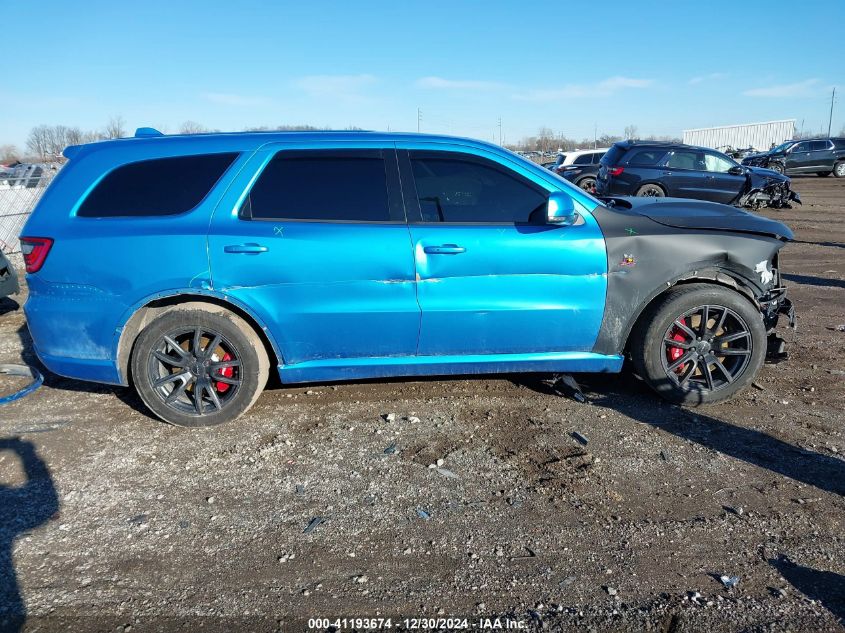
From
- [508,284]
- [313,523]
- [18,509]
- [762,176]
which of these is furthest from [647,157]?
[18,509]

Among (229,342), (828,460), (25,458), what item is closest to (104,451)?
(25,458)

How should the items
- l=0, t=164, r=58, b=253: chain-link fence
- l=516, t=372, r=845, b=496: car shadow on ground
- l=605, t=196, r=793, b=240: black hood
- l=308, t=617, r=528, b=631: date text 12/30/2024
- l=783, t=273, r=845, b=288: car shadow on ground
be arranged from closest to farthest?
l=308, t=617, r=528, b=631: date text 12/30/2024
l=516, t=372, r=845, b=496: car shadow on ground
l=605, t=196, r=793, b=240: black hood
l=783, t=273, r=845, b=288: car shadow on ground
l=0, t=164, r=58, b=253: chain-link fence

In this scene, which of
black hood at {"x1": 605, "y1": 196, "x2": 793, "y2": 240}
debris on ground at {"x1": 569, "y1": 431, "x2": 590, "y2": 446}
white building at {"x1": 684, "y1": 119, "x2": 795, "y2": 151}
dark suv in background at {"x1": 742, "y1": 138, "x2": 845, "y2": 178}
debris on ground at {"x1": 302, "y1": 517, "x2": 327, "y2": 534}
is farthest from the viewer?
white building at {"x1": 684, "y1": 119, "x2": 795, "y2": 151}

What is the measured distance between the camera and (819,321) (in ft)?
20.2

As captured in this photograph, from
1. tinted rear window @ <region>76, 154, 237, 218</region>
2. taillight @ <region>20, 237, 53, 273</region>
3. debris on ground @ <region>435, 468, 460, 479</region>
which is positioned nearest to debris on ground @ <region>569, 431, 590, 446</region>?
debris on ground @ <region>435, 468, 460, 479</region>

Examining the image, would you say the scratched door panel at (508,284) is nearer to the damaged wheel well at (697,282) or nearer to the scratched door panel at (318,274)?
the scratched door panel at (318,274)

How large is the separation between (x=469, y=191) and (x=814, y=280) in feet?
21.0

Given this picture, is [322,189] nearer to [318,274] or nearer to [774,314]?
[318,274]

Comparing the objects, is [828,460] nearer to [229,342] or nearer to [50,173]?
[229,342]

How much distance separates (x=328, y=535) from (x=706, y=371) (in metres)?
2.83

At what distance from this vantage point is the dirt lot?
246 centimetres

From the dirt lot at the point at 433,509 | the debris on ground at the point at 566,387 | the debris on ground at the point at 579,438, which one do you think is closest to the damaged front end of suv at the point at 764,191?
the dirt lot at the point at 433,509

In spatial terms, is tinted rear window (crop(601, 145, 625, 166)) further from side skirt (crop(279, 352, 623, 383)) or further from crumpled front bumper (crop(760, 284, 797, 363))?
side skirt (crop(279, 352, 623, 383))

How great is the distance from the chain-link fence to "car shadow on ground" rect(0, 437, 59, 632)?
27.0ft
